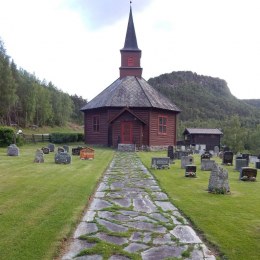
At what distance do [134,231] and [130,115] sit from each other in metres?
25.9

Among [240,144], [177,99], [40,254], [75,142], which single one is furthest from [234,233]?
[177,99]

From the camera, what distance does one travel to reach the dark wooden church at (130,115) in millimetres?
32750

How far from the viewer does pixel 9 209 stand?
8055 mm

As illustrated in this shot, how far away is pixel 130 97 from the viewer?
113 ft

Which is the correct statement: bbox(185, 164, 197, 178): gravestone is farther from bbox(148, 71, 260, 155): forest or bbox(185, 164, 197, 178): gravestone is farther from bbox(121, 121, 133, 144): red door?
bbox(148, 71, 260, 155): forest

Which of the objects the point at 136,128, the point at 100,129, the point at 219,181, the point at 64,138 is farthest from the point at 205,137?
the point at 219,181

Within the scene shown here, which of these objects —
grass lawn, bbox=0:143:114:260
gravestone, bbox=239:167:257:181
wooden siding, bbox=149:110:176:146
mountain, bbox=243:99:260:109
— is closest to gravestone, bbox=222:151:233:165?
gravestone, bbox=239:167:257:181

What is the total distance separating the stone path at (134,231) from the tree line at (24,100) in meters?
45.4

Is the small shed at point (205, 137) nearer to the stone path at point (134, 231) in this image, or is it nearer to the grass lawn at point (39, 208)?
the grass lawn at point (39, 208)

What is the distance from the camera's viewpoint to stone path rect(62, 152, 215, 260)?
5457 millimetres

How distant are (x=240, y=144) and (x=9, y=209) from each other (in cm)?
5450

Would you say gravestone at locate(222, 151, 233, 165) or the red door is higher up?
the red door

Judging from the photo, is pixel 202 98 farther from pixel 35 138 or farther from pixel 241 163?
pixel 241 163

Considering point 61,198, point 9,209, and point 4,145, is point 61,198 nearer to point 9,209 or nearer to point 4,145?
point 9,209
